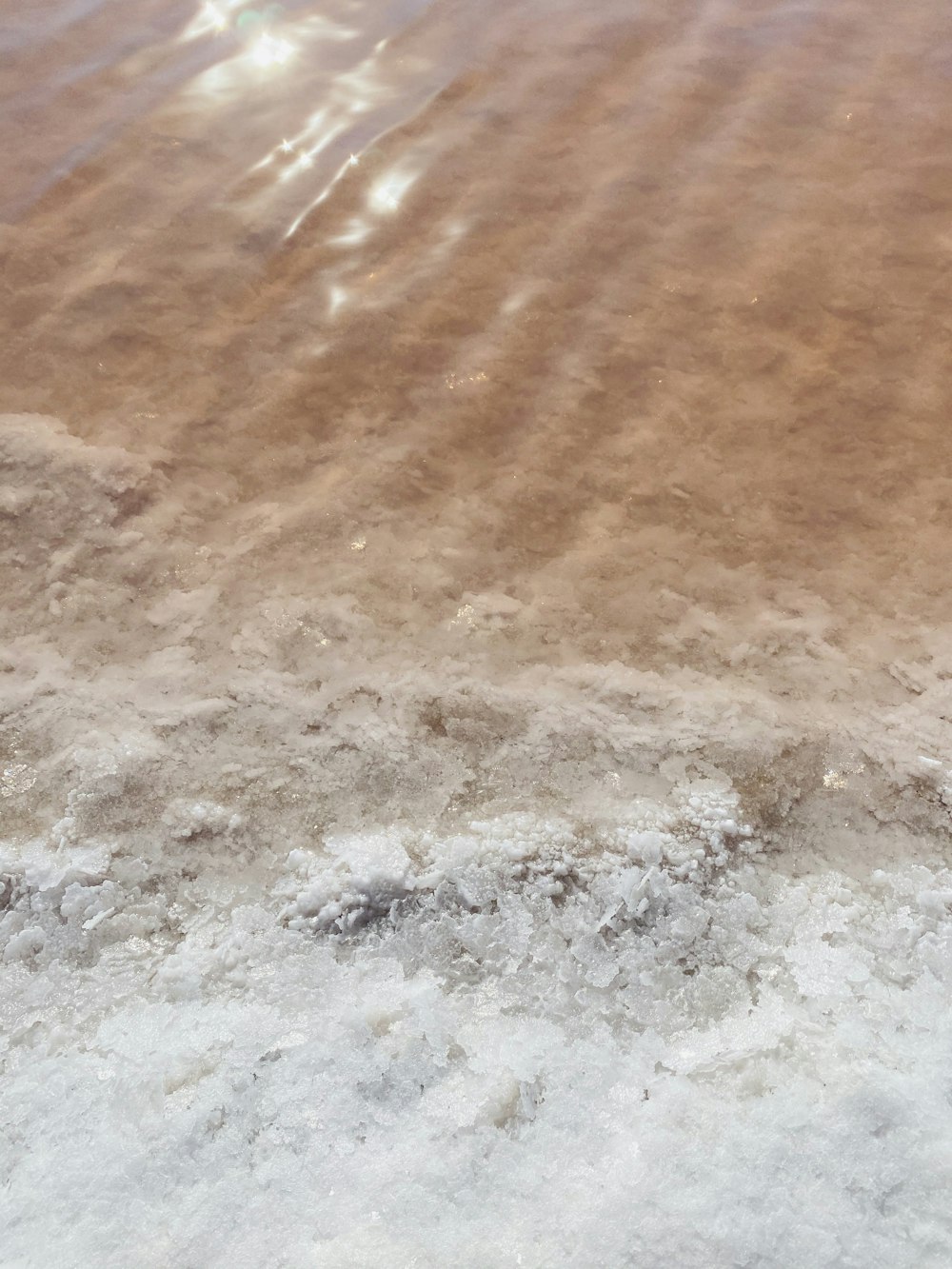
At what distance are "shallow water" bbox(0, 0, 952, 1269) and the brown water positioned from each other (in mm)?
10

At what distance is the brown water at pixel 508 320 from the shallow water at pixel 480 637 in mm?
10

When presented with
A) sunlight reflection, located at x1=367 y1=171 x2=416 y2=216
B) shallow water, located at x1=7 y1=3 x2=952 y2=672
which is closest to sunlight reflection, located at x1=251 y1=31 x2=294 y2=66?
shallow water, located at x1=7 y1=3 x2=952 y2=672

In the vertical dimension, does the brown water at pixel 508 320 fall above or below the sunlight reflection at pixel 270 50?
below

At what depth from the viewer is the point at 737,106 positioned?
2.23 metres

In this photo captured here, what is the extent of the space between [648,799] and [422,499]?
68 centimetres

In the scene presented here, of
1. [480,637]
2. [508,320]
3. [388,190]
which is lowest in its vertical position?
[480,637]

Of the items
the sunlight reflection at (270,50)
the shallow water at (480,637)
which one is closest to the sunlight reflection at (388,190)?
the shallow water at (480,637)

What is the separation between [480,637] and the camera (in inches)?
55.1

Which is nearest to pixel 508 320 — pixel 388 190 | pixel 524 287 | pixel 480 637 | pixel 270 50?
pixel 524 287

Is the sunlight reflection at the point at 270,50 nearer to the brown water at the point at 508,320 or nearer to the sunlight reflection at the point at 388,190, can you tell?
the brown water at the point at 508,320

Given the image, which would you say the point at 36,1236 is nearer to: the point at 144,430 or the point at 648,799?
the point at 648,799

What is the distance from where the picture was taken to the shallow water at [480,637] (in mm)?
908

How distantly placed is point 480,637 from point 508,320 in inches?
30.8

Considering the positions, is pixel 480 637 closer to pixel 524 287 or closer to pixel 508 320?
pixel 508 320
